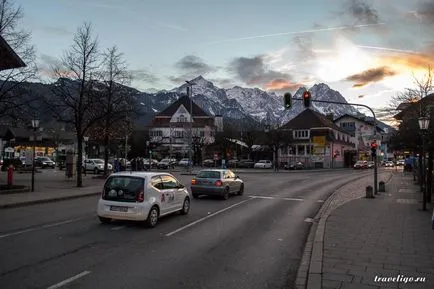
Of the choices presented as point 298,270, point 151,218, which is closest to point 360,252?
point 298,270

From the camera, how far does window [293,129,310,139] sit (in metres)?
84.3

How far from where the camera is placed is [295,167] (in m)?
73.9

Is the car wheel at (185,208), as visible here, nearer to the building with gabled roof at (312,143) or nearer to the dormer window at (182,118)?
the building with gabled roof at (312,143)

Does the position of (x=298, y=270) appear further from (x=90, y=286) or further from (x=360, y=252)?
(x=90, y=286)

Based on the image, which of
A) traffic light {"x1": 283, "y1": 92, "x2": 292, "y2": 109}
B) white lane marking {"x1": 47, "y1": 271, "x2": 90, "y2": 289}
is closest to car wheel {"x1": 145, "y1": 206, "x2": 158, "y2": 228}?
white lane marking {"x1": 47, "y1": 271, "x2": 90, "y2": 289}

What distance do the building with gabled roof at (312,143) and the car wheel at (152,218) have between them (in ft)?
225

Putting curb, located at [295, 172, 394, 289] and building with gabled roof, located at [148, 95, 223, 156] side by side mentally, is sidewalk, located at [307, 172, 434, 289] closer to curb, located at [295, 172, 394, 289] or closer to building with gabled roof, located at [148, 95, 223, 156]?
curb, located at [295, 172, 394, 289]

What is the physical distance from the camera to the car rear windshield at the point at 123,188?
12844mm

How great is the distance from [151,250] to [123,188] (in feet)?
11.8

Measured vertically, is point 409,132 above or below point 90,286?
above

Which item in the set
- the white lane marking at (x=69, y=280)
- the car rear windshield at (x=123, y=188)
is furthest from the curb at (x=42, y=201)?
the white lane marking at (x=69, y=280)

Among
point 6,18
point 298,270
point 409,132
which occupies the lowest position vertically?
point 298,270

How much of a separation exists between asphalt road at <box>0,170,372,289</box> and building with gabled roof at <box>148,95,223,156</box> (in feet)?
256

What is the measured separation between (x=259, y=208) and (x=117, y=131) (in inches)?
964
